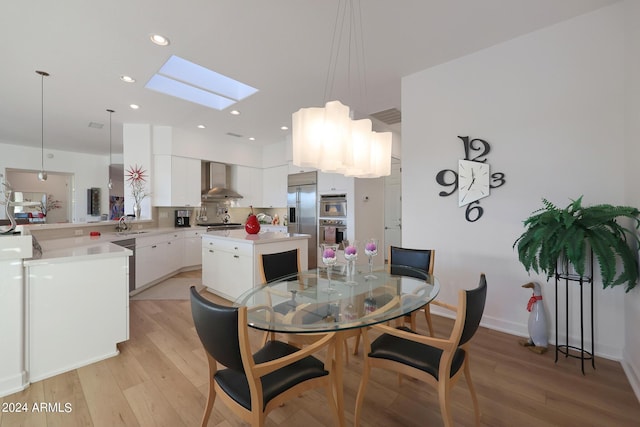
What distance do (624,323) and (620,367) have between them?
1.12 ft

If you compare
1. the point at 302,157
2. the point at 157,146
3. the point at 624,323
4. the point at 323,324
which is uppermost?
the point at 157,146

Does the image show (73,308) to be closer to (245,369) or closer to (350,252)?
(245,369)

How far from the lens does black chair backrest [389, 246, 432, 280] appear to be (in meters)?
2.36

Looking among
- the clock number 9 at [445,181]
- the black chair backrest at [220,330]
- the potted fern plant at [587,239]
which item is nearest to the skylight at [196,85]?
the clock number 9 at [445,181]

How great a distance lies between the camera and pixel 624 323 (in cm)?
215

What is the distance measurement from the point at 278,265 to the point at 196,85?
8.83 ft

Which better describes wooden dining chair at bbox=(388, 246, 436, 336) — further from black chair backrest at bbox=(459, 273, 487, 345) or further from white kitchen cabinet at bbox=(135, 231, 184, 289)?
white kitchen cabinet at bbox=(135, 231, 184, 289)

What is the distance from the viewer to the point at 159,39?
2527mm

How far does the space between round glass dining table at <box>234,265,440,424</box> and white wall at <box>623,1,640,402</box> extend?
56.6 inches

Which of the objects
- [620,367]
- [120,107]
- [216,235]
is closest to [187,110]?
[120,107]

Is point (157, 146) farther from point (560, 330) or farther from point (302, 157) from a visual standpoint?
point (560, 330)

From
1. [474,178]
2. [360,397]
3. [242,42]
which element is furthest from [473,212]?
[242,42]

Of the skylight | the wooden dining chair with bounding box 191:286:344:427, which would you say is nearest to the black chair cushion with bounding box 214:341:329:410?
the wooden dining chair with bounding box 191:286:344:427

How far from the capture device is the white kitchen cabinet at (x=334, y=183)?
4.72 metres
